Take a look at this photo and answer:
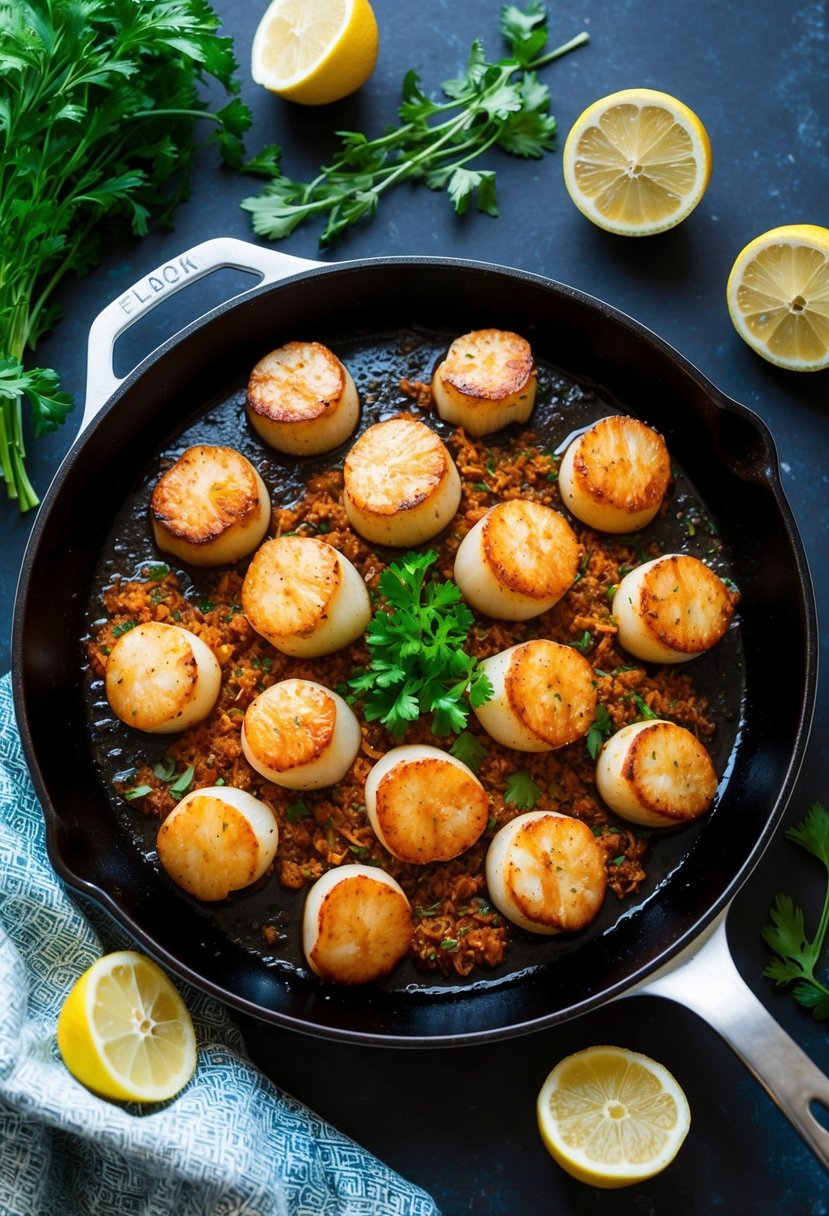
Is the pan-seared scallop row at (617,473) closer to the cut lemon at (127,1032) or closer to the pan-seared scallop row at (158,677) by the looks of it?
the pan-seared scallop row at (158,677)

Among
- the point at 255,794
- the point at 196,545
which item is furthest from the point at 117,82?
the point at 255,794

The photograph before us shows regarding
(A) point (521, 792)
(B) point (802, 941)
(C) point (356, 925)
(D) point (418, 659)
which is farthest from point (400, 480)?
(B) point (802, 941)

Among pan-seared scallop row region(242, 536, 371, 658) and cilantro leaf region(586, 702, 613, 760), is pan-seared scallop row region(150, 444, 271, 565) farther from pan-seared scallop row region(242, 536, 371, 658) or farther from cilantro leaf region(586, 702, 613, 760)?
cilantro leaf region(586, 702, 613, 760)

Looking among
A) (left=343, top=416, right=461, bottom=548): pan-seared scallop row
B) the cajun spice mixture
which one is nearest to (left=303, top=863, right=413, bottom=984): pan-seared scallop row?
the cajun spice mixture

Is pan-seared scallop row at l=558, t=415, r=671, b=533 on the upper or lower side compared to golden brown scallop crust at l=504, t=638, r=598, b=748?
upper

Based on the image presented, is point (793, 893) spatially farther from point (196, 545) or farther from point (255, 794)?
point (196, 545)

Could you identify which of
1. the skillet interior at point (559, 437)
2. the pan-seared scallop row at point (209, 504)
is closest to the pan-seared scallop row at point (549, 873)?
the skillet interior at point (559, 437)
